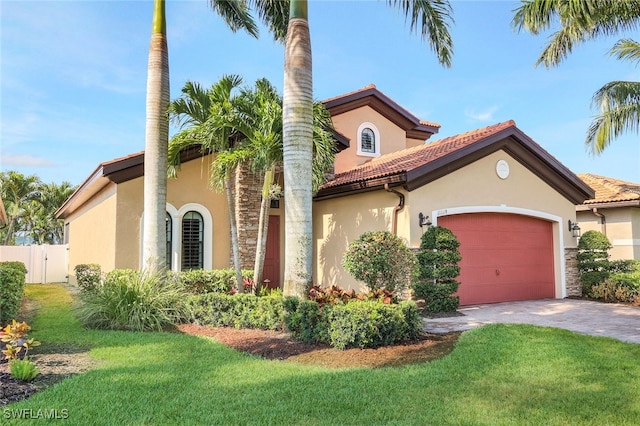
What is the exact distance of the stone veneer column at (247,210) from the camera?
1345 cm

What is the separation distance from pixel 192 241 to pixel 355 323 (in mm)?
7904

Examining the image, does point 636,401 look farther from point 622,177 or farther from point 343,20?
point 622,177

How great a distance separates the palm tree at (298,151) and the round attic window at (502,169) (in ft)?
22.7

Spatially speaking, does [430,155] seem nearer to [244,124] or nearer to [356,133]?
[244,124]

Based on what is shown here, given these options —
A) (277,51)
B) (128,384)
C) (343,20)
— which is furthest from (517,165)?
(128,384)

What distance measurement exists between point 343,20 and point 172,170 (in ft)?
21.6

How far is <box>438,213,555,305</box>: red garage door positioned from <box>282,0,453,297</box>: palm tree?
200 inches

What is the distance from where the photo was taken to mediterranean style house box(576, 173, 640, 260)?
1716cm

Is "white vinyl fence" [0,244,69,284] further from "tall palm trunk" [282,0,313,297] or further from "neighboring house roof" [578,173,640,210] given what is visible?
"neighboring house roof" [578,173,640,210]

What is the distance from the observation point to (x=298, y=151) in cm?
907

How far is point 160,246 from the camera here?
11.2m

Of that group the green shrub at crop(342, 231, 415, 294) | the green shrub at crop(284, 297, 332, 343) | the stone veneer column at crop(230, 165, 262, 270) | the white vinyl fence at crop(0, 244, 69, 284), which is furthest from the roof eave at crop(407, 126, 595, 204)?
the white vinyl fence at crop(0, 244, 69, 284)

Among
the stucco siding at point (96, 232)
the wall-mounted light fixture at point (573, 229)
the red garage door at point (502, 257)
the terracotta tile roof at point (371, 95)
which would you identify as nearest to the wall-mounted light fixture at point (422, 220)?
the red garage door at point (502, 257)

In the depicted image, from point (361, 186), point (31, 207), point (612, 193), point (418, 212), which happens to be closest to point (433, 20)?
point (361, 186)
